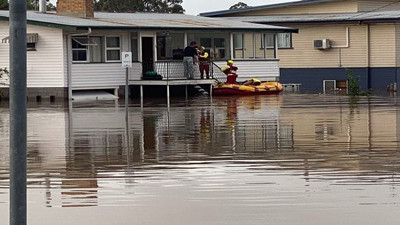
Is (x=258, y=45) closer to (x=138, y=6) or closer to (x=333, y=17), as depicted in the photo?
(x=333, y=17)

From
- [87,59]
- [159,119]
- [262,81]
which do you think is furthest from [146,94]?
[159,119]

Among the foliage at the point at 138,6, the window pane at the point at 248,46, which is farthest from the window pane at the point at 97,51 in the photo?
the foliage at the point at 138,6

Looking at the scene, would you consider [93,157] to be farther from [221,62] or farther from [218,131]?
[221,62]

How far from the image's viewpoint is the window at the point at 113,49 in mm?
39375

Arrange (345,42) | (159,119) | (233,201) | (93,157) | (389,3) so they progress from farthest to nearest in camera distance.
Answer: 1. (389,3)
2. (345,42)
3. (159,119)
4. (93,157)
5. (233,201)

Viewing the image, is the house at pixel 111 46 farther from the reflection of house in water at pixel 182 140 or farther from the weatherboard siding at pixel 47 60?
the reflection of house in water at pixel 182 140

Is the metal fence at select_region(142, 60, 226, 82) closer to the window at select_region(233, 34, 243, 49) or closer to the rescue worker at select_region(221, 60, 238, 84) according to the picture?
the rescue worker at select_region(221, 60, 238, 84)

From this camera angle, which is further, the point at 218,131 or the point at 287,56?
the point at 287,56

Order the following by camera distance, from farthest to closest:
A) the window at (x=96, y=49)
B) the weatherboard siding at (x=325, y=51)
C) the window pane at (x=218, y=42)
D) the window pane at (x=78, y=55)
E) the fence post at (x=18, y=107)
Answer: the weatherboard siding at (x=325, y=51), the window pane at (x=218, y=42), the window at (x=96, y=49), the window pane at (x=78, y=55), the fence post at (x=18, y=107)

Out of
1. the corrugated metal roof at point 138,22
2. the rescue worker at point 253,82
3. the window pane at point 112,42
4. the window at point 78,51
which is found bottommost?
the rescue worker at point 253,82

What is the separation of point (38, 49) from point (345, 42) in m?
20.6

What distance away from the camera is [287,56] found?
53750 mm

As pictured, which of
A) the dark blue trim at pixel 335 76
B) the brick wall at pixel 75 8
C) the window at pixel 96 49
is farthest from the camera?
the dark blue trim at pixel 335 76

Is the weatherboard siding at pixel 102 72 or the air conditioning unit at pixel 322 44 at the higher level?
the air conditioning unit at pixel 322 44
